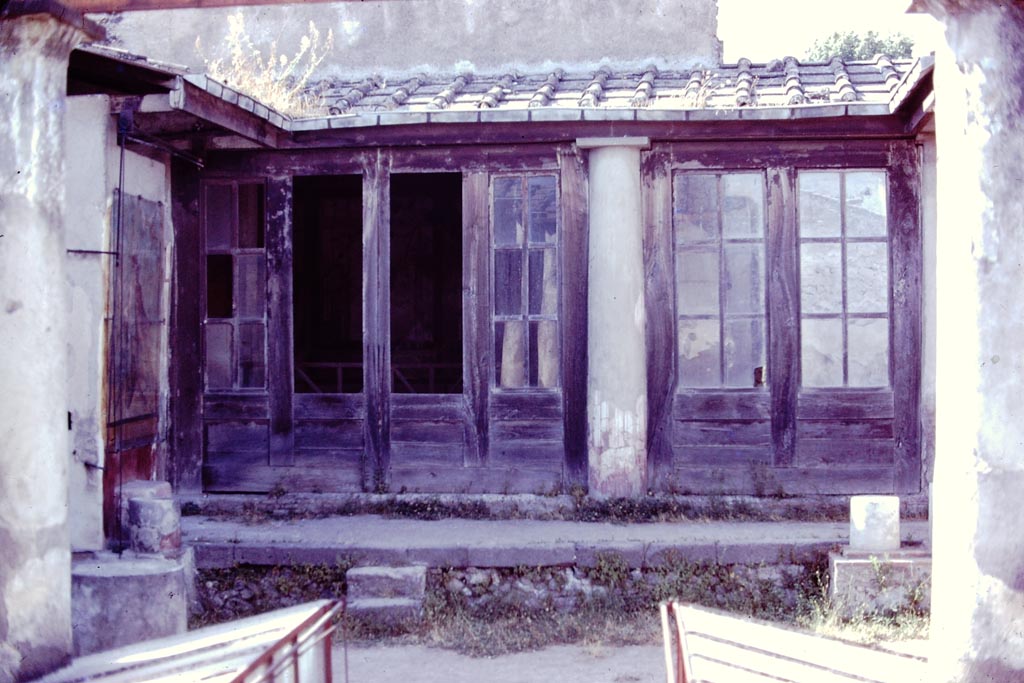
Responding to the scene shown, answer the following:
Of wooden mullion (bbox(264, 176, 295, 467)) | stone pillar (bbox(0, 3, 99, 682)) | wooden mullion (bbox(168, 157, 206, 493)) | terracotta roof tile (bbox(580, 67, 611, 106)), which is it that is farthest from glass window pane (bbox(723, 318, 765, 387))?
stone pillar (bbox(0, 3, 99, 682))

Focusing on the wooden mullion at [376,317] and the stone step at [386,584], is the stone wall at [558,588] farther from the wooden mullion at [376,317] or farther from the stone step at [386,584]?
the wooden mullion at [376,317]

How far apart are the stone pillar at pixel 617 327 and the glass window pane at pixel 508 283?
0.63 meters

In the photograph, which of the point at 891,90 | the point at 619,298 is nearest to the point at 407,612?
the point at 619,298

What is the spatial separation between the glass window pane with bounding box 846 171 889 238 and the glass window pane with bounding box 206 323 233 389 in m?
4.92

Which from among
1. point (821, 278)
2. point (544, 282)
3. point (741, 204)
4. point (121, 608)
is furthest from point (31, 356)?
point (821, 278)

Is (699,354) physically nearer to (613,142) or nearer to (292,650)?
(613,142)

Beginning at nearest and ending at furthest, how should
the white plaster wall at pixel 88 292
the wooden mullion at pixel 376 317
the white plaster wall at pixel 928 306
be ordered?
the white plaster wall at pixel 88 292 → the white plaster wall at pixel 928 306 → the wooden mullion at pixel 376 317

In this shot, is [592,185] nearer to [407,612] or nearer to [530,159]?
[530,159]

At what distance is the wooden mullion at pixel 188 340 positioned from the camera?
8.18 m

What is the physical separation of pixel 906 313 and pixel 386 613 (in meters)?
4.38

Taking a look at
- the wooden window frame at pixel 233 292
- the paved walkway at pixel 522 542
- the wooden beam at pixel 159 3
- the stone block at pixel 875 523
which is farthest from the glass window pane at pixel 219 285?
the stone block at pixel 875 523

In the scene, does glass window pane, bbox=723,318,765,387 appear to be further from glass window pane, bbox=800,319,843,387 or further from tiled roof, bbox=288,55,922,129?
tiled roof, bbox=288,55,922,129

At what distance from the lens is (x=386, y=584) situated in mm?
6602

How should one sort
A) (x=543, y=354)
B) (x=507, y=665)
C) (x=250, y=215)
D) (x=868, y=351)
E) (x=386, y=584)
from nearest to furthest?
(x=507, y=665)
(x=386, y=584)
(x=868, y=351)
(x=543, y=354)
(x=250, y=215)
